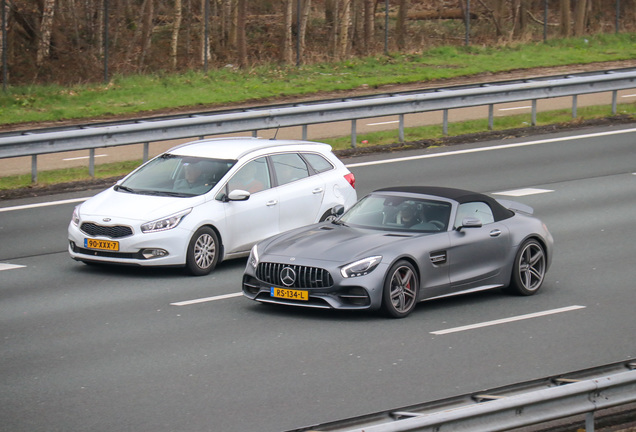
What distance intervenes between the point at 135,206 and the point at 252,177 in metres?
1.75

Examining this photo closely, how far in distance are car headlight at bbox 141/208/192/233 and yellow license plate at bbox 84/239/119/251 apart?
0.41m

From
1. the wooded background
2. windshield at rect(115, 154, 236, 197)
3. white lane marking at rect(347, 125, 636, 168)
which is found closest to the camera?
windshield at rect(115, 154, 236, 197)

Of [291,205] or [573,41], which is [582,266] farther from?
[573,41]

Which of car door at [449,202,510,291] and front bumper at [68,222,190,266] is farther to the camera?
front bumper at [68,222,190,266]

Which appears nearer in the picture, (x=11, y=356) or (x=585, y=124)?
(x=11, y=356)

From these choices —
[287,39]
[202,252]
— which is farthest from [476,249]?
[287,39]

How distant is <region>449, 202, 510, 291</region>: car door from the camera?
12430mm

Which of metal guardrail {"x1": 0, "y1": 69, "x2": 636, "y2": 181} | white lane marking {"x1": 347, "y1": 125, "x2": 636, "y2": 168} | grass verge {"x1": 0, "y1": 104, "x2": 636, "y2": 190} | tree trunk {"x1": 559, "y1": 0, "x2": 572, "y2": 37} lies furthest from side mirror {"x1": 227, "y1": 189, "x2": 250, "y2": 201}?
tree trunk {"x1": 559, "y1": 0, "x2": 572, "y2": 37}

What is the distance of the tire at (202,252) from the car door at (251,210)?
20 centimetres

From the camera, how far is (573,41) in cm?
3944

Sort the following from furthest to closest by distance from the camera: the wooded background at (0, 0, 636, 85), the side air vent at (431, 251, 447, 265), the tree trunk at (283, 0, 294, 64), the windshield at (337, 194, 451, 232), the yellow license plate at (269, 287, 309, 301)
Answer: the tree trunk at (283, 0, 294, 64), the wooded background at (0, 0, 636, 85), the windshield at (337, 194, 451, 232), the side air vent at (431, 251, 447, 265), the yellow license plate at (269, 287, 309, 301)

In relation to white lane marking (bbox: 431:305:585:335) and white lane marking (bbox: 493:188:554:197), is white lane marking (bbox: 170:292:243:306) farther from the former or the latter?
white lane marking (bbox: 493:188:554:197)

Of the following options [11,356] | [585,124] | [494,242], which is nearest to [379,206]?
[494,242]

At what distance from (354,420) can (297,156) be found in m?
9.23
